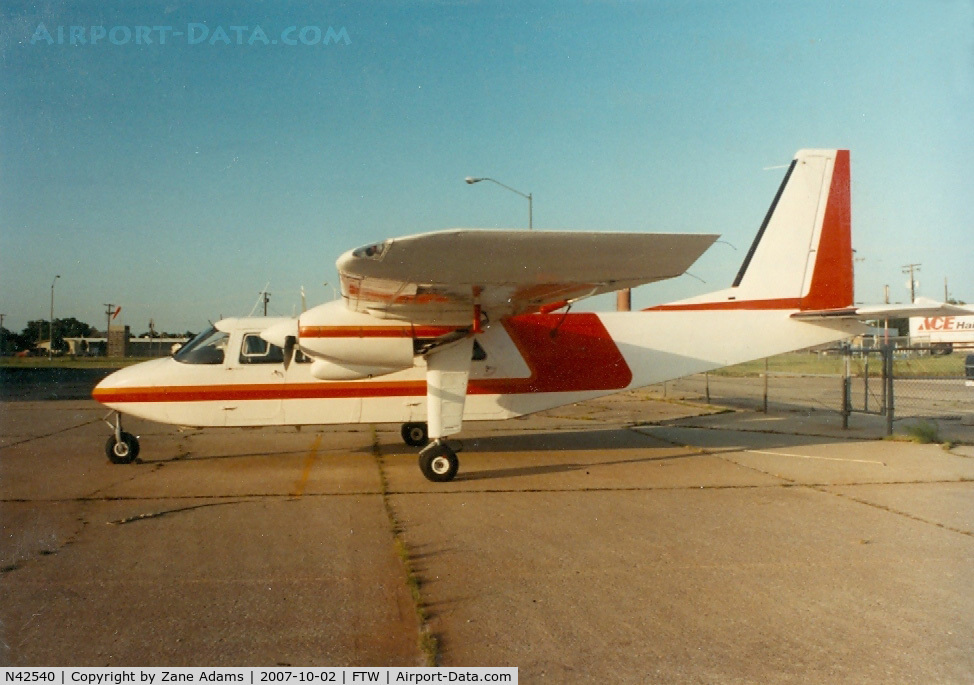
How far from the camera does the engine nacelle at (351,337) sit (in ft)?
28.9

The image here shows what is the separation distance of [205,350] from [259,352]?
2.67 ft

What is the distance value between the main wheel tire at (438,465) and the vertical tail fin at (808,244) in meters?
5.24

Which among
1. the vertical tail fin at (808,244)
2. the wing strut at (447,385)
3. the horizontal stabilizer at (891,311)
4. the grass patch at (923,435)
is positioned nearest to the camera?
the wing strut at (447,385)

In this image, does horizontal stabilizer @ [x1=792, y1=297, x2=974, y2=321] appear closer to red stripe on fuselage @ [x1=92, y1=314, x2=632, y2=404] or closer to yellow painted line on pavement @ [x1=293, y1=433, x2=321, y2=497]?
red stripe on fuselage @ [x1=92, y1=314, x2=632, y2=404]

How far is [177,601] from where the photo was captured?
171 inches

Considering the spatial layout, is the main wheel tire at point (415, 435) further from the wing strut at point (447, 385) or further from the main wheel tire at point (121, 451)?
the main wheel tire at point (121, 451)

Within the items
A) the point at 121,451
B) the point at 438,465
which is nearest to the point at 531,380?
the point at 438,465

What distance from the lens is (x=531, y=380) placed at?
10.4 metres

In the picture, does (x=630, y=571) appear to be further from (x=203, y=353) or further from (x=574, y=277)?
(x=203, y=353)

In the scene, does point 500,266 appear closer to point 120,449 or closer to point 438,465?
point 438,465

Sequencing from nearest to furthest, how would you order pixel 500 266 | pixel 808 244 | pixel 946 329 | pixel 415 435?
pixel 500 266, pixel 808 244, pixel 415 435, pixel 946 329

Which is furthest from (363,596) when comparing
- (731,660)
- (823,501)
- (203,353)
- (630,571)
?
(203,353)

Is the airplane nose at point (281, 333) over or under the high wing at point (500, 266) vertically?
under

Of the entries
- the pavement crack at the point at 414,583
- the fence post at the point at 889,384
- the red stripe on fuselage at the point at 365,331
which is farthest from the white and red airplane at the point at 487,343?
the fence post at the point at 889,384
